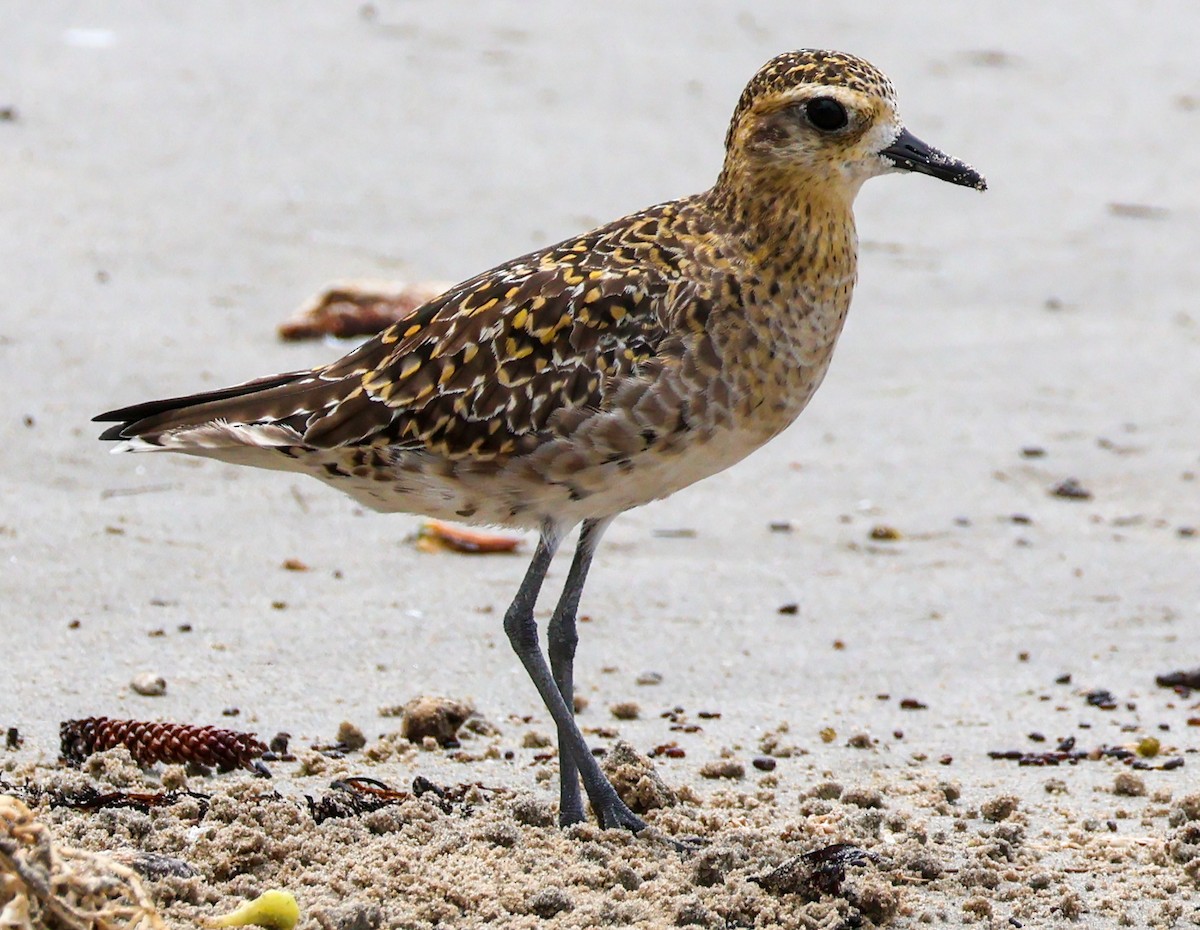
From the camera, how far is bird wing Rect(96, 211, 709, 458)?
18.3 feet

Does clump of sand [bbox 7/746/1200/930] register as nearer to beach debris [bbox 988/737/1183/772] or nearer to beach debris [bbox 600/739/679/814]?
beach debris [bbox 600/739/679/814]

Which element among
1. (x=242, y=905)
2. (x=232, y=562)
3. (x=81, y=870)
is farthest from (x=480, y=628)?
(x=81, y=870)

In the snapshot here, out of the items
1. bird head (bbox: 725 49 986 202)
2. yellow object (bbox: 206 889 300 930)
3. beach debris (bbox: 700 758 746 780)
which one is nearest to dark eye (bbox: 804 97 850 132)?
bird head (bbox: 725 49 986 202)

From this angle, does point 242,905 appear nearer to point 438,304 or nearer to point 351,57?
point 438,304

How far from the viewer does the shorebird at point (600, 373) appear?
218 inches

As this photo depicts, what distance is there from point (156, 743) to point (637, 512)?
10.4 ft

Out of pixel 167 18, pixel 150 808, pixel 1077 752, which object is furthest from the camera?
pixel 167 18

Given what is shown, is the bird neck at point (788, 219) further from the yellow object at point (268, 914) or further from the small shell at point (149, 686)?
the yellow object at point (268, 914)

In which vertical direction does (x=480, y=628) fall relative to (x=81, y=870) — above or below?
below

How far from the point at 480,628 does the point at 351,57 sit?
18.9 ft

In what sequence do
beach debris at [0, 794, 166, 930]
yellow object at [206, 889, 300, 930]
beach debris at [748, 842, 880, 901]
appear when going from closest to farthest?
beach debris at [0, 794, 166, 930] → yellow object at [206, 889, 300, 930] → beach debris at [748, 842, 880, 901]

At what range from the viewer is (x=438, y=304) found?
19.5 ft

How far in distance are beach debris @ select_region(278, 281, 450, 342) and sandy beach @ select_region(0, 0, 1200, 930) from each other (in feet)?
0.48

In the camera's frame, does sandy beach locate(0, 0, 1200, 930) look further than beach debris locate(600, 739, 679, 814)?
No
